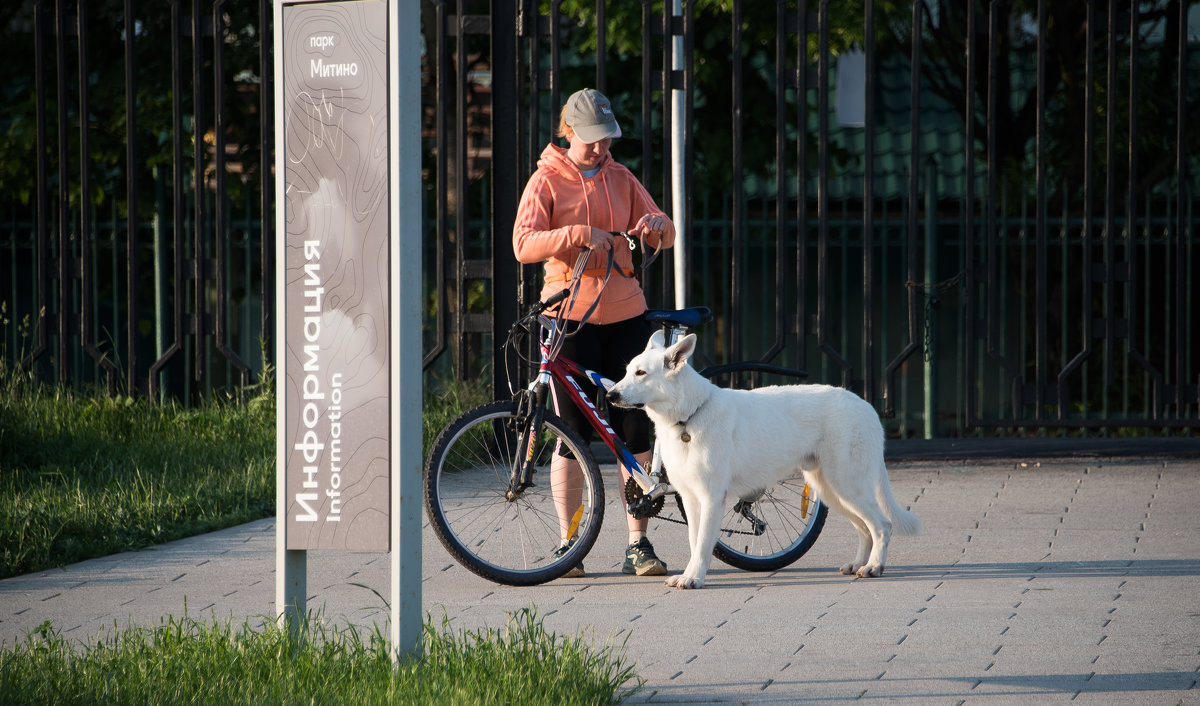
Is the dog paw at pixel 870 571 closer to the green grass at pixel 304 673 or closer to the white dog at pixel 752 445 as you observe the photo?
the white dog at pixel 752 445

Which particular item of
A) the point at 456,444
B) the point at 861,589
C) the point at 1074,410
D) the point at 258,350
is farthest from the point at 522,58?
the point at 1074,410

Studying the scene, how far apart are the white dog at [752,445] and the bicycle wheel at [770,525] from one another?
7.9 inches

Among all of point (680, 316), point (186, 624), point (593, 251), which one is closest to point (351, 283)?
point (186, 624)

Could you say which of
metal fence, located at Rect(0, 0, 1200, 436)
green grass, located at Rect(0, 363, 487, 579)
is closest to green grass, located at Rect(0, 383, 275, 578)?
green grass, located at Rect(0, 363, 487, 579)

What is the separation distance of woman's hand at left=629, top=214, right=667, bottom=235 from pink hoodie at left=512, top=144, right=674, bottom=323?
5 centimetres

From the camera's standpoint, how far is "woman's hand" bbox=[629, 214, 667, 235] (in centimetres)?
557

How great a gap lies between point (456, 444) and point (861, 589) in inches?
68.8

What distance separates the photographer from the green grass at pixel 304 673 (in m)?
3.65

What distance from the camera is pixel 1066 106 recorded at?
1267 centimetres

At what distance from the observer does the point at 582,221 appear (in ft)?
18.9

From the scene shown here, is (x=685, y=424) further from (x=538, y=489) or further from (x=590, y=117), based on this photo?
(x=590, y=117)

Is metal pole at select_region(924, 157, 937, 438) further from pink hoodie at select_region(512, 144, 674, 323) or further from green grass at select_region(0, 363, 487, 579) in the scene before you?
pink hoodie at select_region(512, 144, 674, 323)

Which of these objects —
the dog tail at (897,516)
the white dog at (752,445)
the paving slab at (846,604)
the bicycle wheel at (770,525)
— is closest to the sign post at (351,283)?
the paving slab at (846,604)

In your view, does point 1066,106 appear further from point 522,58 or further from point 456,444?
point 456,444
